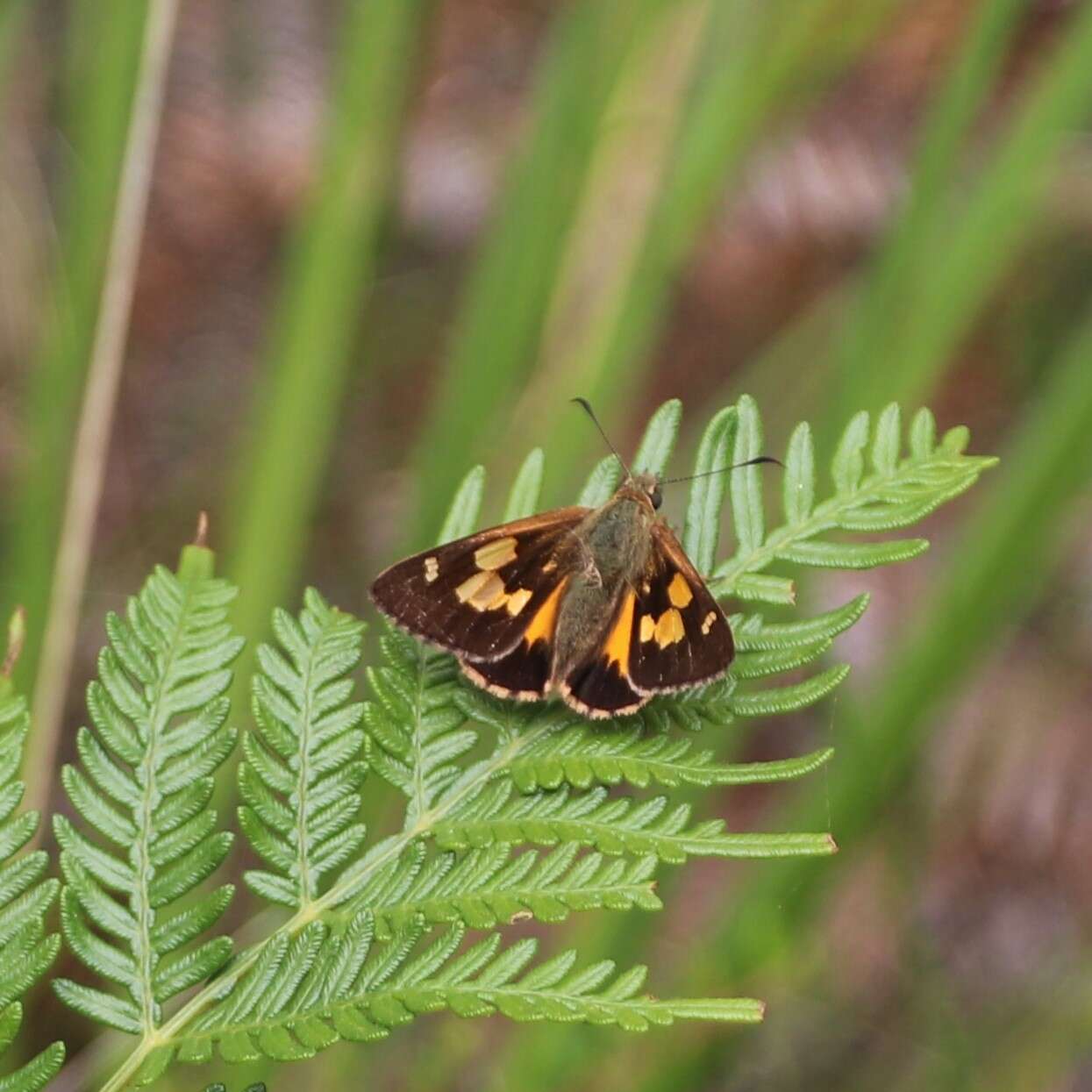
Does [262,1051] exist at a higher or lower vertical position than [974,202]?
lower

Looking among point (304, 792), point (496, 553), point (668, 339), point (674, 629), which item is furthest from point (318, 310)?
point (668, 339)

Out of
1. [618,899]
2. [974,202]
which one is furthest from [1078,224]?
[618,899]

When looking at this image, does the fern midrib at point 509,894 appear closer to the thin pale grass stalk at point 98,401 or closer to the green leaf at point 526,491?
the green leaf at point 526,491

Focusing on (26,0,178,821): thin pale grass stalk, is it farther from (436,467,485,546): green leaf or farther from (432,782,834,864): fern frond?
(432,782,834,864): fern frond

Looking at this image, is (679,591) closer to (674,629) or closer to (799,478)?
(674,629)

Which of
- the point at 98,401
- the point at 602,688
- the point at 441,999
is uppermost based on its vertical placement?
the point at 98,401

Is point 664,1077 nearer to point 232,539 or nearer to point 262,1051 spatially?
point 232,539
